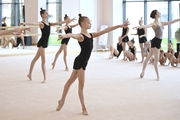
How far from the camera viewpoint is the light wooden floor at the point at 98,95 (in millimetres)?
5262

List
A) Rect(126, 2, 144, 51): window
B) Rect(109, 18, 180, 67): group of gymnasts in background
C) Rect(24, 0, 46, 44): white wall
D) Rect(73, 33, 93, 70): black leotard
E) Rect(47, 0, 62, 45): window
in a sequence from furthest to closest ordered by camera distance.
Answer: Rect(47, 0, 62, 45): window → Rect(24, 0, 46, 44): white wall → Rect(126, 2, 144, 51): window → Rect(109, 18, 180, 67): group of gymnasts in background → Rect(73, 33, 93, 70): black leotard

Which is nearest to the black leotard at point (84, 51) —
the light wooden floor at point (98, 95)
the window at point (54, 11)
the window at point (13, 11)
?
the light wooden floor at point (98, 95)

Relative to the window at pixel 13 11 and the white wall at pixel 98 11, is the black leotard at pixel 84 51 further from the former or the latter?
the window at pixel 13 11

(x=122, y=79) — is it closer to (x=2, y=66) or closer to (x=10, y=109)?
(x=10, y=109)

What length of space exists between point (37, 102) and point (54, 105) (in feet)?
1.38

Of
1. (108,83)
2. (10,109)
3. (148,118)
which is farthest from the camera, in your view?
(108,83)

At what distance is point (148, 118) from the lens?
503 cm

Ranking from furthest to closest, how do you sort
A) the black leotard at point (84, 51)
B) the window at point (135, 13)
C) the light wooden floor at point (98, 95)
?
the window at point (135, 13) < the light wooden floor at point (98, 95) < the black leotard at point (84, 51)

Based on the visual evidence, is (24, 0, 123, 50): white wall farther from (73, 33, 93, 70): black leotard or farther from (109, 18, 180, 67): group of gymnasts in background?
(73, 33, 93, 70): black leotard

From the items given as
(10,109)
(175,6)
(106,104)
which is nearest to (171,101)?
(106,104)

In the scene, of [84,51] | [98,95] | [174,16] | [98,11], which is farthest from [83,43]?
[98,11]

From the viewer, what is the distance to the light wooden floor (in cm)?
526

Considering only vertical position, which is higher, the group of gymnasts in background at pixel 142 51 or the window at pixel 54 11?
the window at pixel 54 11

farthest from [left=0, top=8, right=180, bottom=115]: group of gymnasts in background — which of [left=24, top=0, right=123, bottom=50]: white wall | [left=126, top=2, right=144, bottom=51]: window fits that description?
[left=126, top=2, right=144, bottom=51]: window
